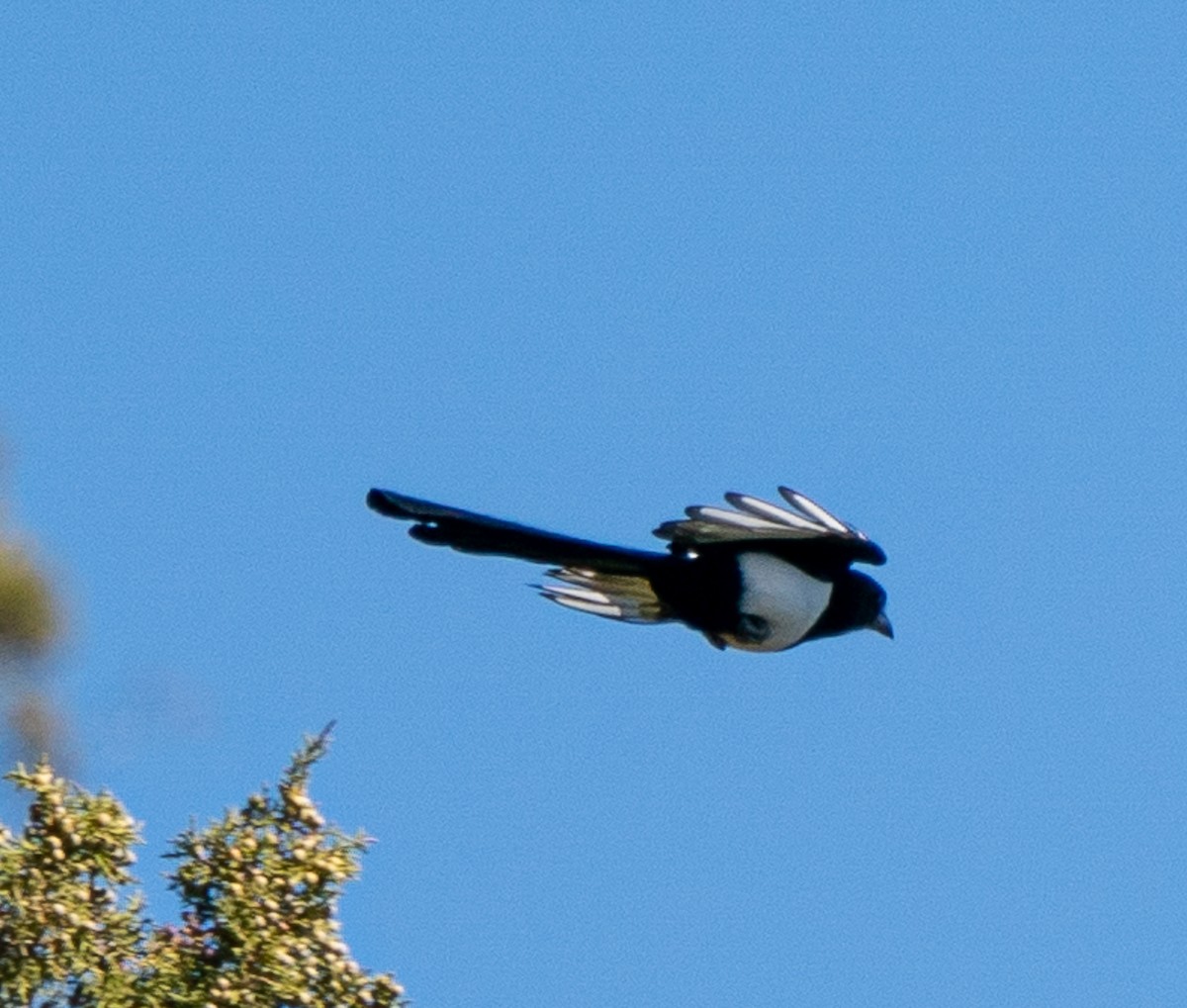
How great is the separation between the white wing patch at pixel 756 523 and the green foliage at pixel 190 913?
1.01m

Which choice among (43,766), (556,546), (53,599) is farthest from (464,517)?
(53,599)

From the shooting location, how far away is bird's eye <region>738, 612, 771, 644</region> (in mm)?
5094

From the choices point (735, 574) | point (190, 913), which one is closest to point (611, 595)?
point (735, 574)

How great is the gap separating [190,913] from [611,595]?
1.24 meters

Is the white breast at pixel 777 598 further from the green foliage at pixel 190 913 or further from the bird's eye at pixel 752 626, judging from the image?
the green foliage at pixel 190 913

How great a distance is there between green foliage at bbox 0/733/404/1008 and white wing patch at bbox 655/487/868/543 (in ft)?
3.30

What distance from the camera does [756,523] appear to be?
5.10 meters

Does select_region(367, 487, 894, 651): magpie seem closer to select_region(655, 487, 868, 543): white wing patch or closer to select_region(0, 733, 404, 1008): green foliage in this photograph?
select_region(655, 487, 868, 543): white wing patch

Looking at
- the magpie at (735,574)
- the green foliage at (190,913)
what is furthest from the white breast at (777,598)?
the green foliage at (190,913)

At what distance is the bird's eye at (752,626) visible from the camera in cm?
509

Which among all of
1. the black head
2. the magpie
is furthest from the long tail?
the black head

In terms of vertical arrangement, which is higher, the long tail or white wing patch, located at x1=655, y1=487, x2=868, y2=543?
white wing patch, located at x1=655, y1=487, x2=868, y2=543

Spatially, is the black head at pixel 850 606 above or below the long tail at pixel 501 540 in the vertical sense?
above

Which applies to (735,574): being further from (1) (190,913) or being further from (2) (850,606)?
(1) (190,913)
